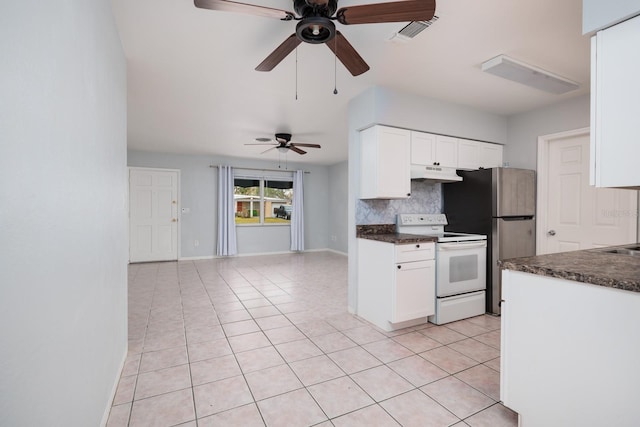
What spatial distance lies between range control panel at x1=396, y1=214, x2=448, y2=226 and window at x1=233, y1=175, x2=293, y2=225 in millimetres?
4739

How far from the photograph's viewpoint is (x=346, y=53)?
6.21 ft

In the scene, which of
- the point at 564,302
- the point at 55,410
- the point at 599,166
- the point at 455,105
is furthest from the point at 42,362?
the point at 455,105

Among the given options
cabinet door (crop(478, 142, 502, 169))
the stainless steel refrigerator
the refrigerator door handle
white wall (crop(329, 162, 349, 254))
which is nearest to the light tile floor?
the stainless steel refrigerator

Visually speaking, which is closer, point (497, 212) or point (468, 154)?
point (497, 212)

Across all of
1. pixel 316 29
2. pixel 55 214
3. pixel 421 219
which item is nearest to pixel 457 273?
pixel 421 219

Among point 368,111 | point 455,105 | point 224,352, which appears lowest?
point 224,352

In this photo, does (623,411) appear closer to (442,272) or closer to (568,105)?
(442,272)

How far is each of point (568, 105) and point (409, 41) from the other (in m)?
2.47

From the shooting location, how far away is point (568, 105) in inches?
133

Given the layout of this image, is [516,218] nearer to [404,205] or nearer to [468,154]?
[468,154]

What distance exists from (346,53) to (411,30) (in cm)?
55

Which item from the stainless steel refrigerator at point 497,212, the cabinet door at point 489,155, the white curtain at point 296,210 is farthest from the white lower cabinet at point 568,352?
the white curtain at point 296,210

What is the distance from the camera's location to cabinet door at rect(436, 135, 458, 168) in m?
3.42

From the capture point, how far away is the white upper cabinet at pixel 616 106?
1213 mm
